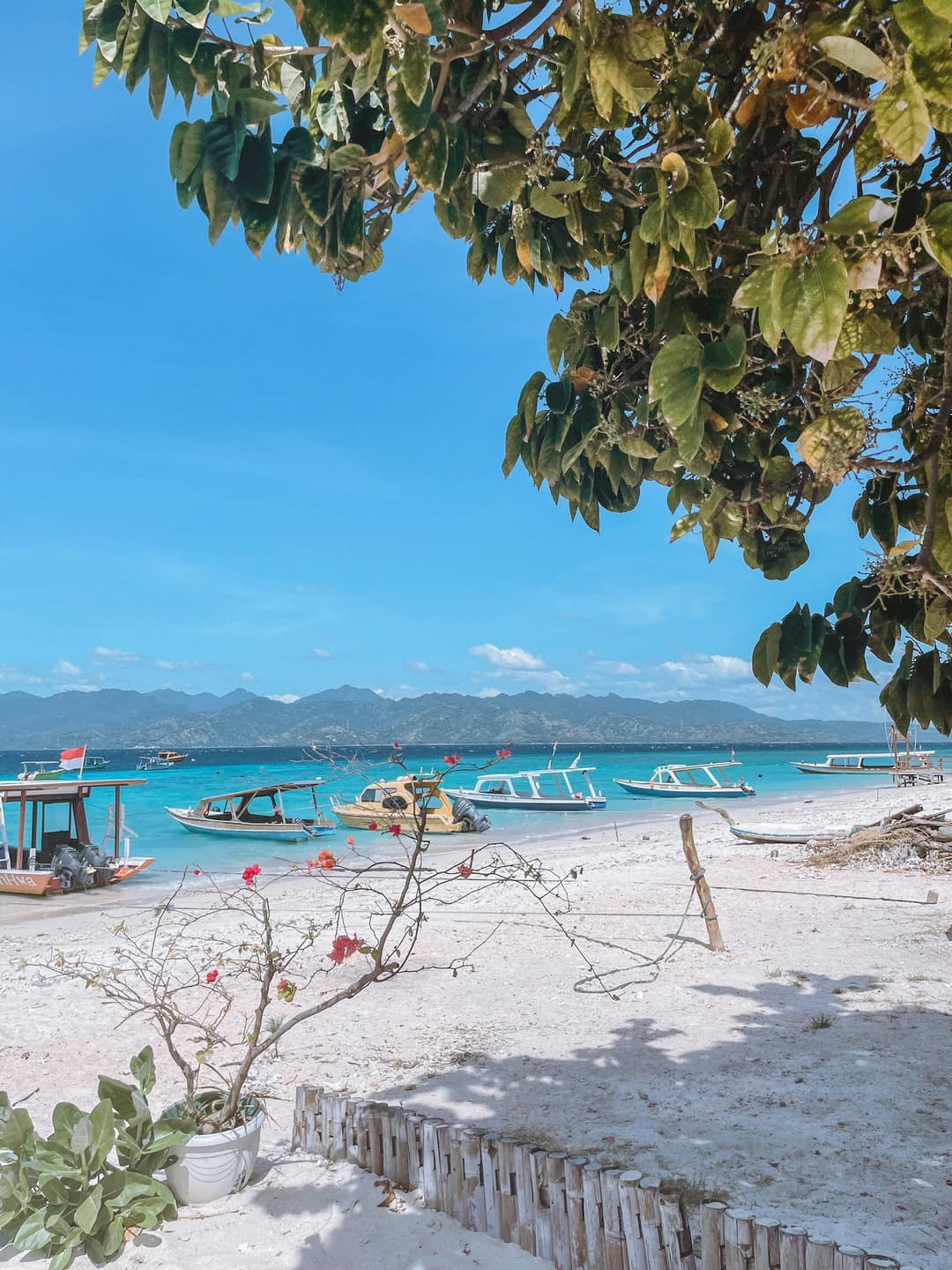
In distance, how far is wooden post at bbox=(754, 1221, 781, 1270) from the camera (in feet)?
6.94

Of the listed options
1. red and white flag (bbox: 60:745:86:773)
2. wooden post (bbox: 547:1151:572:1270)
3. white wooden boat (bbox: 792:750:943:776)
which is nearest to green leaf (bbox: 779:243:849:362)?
wooden post (bbox: 547:1151:572:1270)

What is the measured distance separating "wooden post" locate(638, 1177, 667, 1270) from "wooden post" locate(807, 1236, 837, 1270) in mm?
415

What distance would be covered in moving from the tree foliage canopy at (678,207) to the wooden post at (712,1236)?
1.36 m

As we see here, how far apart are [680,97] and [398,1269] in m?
3.31

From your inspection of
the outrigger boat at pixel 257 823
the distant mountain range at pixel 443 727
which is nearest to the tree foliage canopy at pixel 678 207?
the outrigger boat at pixel 257 823

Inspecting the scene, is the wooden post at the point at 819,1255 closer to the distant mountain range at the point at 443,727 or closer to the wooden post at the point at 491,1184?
the wooden post at the point at 491,1184

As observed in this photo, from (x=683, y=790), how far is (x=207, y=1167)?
39.1 metres

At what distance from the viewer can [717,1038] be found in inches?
199

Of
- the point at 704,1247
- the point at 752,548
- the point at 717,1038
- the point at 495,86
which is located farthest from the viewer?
the point at 717,1038

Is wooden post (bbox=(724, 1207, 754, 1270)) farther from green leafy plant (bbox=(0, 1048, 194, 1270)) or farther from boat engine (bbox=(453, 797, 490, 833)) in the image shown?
boat engine (bbox=(453, 797, 490, 833))

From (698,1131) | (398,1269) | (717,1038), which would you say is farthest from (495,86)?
(717,1038)

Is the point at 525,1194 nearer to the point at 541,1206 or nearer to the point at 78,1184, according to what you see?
the point at 541,1206

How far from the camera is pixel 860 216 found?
102 cm

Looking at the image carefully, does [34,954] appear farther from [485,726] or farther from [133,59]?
[485,726]
